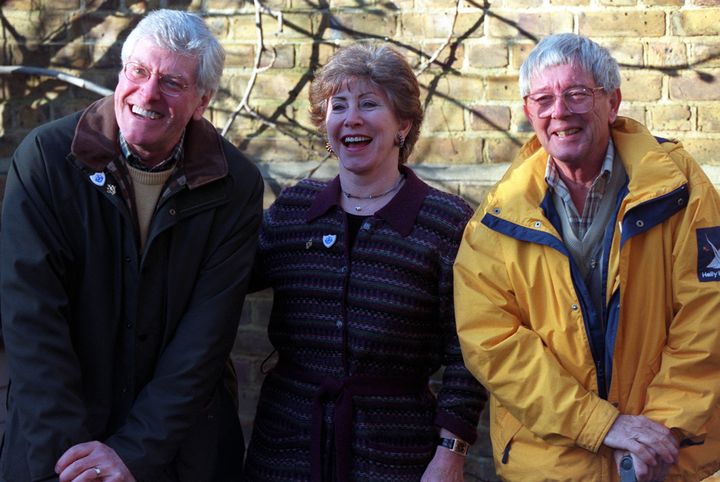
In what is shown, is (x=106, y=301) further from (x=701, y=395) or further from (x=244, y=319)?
(x=701, y=395)

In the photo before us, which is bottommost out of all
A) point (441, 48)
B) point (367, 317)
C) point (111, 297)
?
point (367, 317)

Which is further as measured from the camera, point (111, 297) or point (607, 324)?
point (111, 297)

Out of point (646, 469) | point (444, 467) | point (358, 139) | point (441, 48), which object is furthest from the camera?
point (441, 48)

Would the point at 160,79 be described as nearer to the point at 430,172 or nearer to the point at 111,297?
the point at 111,297

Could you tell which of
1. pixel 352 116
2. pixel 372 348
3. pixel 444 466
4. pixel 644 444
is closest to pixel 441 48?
pixel 352 116

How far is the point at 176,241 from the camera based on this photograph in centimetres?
290

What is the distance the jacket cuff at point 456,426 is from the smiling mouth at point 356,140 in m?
0.82

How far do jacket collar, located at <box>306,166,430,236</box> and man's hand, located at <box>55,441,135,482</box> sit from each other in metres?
0.88

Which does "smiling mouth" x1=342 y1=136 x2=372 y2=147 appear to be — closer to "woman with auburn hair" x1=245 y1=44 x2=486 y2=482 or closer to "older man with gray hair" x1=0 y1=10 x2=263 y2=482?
"woman with auburn hair" x1=245 y1=44 x2=486 y2=482

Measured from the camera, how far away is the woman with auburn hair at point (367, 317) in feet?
9.75

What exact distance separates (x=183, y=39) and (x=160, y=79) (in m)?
0.13

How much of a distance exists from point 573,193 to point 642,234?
0.25 metres

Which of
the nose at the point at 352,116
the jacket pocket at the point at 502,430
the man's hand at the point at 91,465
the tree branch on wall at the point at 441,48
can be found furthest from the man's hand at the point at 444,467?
the tree branch on wall at the point at 441,48

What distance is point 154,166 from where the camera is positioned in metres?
2.95
